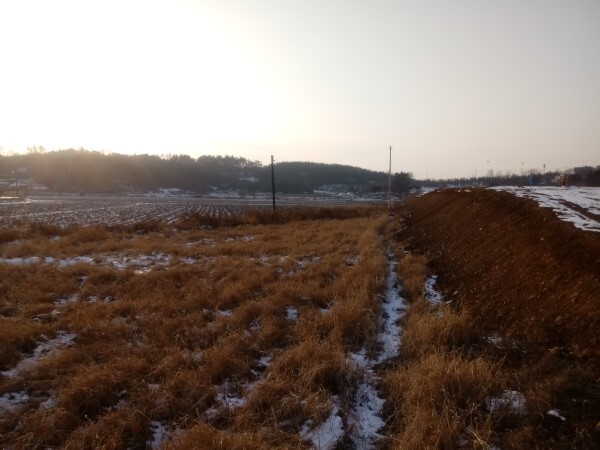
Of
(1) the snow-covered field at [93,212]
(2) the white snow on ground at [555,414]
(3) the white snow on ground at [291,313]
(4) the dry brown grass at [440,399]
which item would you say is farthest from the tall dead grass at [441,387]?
(1) the snow-covered field at [93,212]

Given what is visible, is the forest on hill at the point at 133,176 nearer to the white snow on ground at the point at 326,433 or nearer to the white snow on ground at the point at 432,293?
the white snow on ground at the point at 432,293

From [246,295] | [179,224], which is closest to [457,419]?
[246,295]

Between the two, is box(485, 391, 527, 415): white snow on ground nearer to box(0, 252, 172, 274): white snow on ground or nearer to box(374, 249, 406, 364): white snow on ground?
box(374, 249, 406, 364): white snow on ground

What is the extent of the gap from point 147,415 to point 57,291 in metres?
5.98

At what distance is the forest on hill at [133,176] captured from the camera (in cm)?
12888

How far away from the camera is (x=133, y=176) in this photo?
150 metres

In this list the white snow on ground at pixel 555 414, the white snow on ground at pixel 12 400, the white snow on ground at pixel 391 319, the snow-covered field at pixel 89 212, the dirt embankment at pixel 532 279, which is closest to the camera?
the white snow on ground at pixel 555 414

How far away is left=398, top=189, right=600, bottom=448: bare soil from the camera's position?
3.78 meters

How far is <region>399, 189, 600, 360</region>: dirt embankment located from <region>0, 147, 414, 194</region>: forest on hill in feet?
343

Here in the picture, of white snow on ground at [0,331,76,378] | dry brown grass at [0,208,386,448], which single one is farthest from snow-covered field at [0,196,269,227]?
white snow on ground at [0,331,76,378]

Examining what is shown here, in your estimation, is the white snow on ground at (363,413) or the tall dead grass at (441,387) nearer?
the tall dead grass at (441,387)

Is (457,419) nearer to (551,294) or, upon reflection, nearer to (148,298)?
(551,294)

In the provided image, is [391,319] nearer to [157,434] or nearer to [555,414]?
[555,414]

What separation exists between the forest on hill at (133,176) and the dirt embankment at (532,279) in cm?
10454
